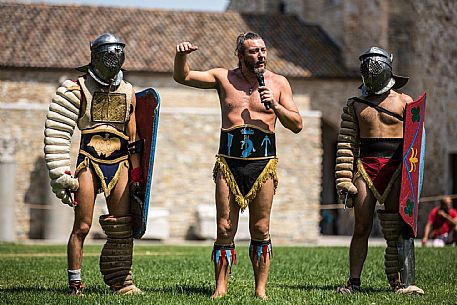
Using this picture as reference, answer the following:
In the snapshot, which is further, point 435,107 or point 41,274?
point 435,107

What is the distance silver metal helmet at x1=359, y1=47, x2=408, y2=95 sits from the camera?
9.05m

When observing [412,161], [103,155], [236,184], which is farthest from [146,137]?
[412,161]

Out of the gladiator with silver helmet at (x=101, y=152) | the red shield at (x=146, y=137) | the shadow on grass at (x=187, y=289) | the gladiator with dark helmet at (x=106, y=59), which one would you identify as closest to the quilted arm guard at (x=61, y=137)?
the gladiator with silver helmet at (x=101, y=152)

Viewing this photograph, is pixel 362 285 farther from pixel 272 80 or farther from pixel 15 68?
pixel 15 68

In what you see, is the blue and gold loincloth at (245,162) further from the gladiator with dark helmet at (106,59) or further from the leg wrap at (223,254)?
the gladiator with dark helmet at (106,59)

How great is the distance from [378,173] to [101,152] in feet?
7.57

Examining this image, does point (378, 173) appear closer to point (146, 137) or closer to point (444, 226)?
point (146, 137)

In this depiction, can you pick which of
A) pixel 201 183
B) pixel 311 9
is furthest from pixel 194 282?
pixel 311 9

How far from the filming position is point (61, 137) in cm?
855

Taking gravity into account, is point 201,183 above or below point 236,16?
below

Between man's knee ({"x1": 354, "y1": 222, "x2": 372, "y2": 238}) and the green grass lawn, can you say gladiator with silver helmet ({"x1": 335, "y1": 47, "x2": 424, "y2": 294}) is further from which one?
the green grass lawn

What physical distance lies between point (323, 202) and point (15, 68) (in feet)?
32.6

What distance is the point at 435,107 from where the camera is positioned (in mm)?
29484

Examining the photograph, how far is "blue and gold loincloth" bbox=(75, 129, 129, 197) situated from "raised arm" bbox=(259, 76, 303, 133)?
4.32 ft
